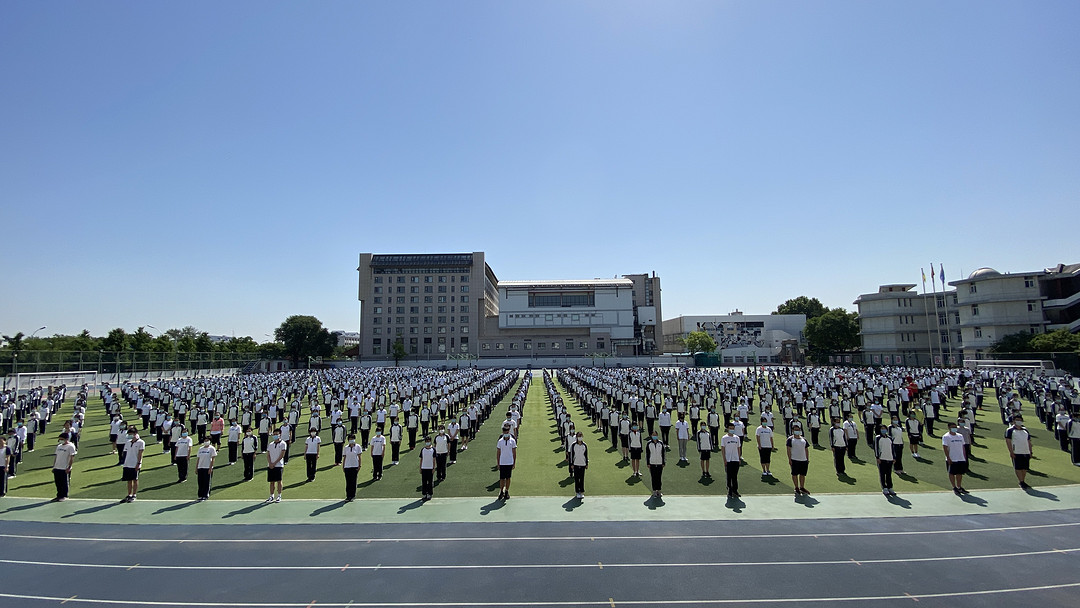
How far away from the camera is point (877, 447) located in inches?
423

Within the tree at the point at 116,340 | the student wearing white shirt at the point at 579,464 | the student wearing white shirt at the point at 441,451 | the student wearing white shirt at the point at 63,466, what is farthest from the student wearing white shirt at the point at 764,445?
the tree at the point at 116,340

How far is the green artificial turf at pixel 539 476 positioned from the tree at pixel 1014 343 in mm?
38974

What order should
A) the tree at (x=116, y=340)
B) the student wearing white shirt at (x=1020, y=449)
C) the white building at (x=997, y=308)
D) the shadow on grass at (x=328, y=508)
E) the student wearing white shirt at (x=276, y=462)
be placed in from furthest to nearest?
1. the tree at (x=116, y=340)
2. the white building at (x=997, y=308)
3. the student wearing white shirt at (x=1020, y=449)
4. the student wearing white shirt at (x=276, y=462)
5. the shadow on grass at (x=328, y=508)

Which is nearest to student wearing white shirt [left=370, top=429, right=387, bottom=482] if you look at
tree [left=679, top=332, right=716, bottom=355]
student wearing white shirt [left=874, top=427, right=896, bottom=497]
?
student wearing white shirt [left=874, top=427, right=896, bottom=497]

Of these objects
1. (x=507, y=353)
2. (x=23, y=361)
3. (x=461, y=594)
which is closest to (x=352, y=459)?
(x=461, y=594)

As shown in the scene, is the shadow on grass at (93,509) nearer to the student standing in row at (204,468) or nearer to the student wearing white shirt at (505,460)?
the student standing in row at (204,468)

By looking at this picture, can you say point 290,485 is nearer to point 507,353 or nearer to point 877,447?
point 877,447

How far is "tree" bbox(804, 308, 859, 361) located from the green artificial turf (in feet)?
208

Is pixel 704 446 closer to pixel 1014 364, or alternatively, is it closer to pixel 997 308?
pixel 1014 364

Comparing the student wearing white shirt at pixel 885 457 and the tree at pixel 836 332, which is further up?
the tree at pixel 836 332

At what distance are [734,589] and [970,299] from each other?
6368cm

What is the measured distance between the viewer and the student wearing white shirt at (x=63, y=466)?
11.0 m

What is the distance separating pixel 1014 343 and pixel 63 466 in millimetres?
65769

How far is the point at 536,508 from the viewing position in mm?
10273
